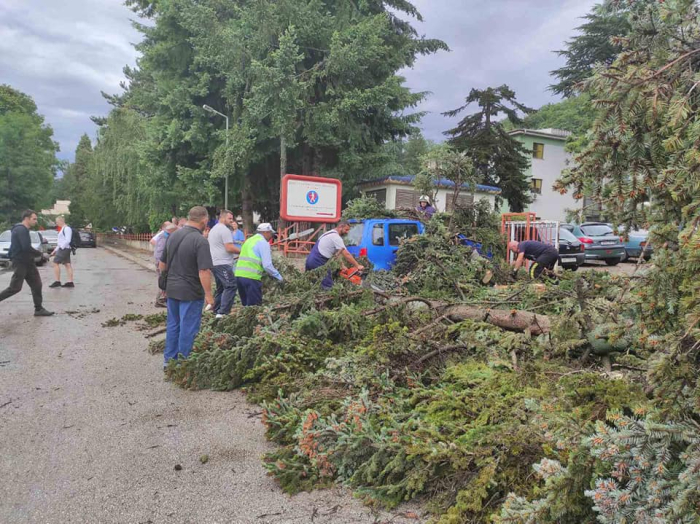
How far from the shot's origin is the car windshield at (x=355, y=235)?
10.2 meters

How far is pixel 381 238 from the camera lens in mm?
10117

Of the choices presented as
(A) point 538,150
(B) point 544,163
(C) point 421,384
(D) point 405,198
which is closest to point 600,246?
(D) point 405,198

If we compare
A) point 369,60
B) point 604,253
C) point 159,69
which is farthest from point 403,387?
point 159,69

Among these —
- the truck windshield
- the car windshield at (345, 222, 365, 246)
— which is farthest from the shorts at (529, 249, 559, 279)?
the car windshield at (345, 222, 365, 246)

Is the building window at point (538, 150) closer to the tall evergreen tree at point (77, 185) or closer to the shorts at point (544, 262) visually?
the shorts at point (544, 262)

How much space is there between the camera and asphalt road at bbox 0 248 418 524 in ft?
9.25

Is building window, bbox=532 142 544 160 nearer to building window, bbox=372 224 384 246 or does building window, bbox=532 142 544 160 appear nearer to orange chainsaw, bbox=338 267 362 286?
building window, bbox=372 224 384 246

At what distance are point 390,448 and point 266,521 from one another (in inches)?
32.5

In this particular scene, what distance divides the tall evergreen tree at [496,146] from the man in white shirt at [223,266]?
20763 mm

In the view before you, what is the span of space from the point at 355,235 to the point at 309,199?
10.0 ft

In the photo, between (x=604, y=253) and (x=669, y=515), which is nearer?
(x=669, y=515)

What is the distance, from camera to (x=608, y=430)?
7.30 feet

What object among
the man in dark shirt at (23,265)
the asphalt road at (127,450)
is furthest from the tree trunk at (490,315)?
the man in dark shirt at (23,265)

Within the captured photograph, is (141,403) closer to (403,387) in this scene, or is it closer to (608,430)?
(403,387)
